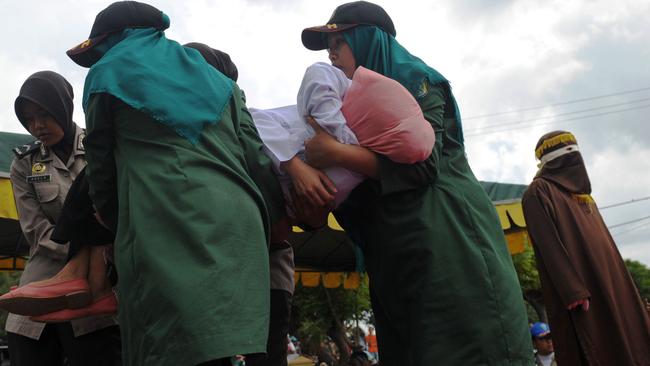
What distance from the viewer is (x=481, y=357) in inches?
72.0

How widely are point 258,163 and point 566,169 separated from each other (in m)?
2.59

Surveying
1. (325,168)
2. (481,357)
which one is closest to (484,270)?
(481,357)

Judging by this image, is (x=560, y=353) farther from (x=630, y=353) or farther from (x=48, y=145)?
(x=48, y=145)

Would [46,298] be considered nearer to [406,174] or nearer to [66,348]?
[66,348]

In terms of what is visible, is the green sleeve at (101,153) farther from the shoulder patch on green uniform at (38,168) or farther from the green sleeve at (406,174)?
the shoulder patch on green uniform at (38,168)

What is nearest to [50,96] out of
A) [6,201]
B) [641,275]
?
[6,201]

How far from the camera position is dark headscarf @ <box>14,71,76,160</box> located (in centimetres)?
247

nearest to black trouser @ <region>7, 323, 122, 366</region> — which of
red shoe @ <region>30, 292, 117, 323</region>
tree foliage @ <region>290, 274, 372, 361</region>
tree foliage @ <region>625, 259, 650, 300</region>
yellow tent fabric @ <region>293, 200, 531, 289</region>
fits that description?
red shoe @ <region>30, 292, 117, 323</region>

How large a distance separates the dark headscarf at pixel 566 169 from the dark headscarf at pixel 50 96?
2.78 meters

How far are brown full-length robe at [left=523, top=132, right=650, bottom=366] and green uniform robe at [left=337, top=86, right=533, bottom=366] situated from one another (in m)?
1.59

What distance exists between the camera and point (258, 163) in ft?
6.25

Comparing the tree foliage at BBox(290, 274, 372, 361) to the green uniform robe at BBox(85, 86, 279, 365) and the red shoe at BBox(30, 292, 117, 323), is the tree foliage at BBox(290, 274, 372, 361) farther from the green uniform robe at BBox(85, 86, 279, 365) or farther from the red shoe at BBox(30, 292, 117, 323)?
the green uniform robe at BBox(85, 86, 279, 365)

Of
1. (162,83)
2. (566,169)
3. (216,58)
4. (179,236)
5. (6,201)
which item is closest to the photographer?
(179,236)

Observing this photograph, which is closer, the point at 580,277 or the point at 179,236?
the point at 179,236
